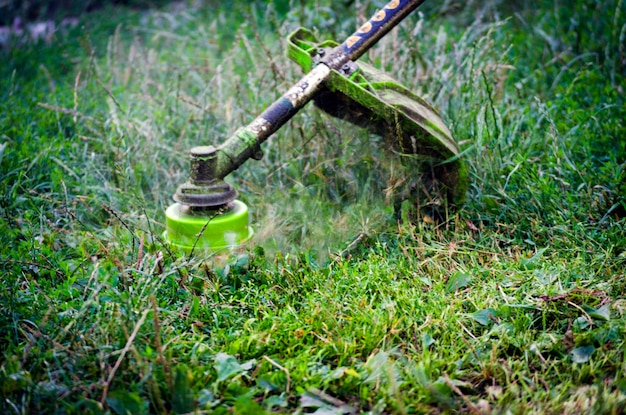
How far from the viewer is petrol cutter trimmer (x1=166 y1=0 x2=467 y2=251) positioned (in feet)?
7.38

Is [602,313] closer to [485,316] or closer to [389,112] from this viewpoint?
[485,316]

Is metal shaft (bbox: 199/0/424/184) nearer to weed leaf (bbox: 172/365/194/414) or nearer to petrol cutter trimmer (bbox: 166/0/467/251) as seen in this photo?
petrol cutter trimmer (bbox: 166/0/467/251)

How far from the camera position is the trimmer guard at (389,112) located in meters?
2.26

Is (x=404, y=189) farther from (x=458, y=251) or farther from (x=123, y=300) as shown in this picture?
(x=123, y=300)

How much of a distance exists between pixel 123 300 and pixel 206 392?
35 centimetres

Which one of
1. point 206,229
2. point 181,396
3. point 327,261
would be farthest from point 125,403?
point 327,261

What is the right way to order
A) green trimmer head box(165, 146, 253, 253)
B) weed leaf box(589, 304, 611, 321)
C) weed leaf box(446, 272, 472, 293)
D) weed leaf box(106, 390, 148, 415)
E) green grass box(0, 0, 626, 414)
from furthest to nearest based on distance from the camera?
green trimmer head box(165, 146, 253, 253) → weed leaf box(446, 272, 472, 293) → weed leaf box(589, 304, 611, 321) → green grass box(0, 0, 626, 414) → weed leaf box(106, 390, 148, 415)

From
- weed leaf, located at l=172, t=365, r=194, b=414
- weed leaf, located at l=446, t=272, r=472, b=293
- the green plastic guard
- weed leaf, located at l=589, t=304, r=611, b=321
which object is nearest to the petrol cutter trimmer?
the green plastic guard

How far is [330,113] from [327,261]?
25.0 inches

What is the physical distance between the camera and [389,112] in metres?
2.24

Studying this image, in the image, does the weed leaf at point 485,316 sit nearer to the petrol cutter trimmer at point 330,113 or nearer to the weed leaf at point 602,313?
the weed leaf at point 602,313

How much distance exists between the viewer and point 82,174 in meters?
2.97

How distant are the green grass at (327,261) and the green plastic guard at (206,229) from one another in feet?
0.23

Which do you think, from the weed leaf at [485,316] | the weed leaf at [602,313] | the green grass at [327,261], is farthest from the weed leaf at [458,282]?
the weed leaf at [602,313]
